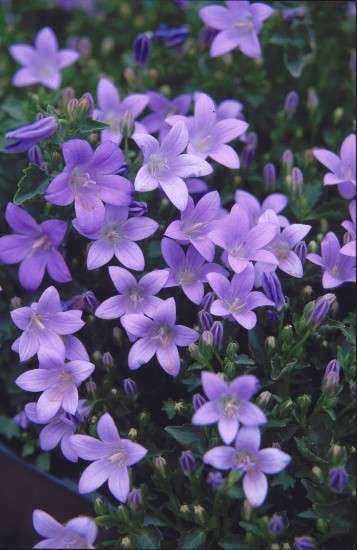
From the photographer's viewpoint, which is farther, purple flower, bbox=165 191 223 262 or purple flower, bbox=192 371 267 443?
purple flower, bbox=165 191 223 262

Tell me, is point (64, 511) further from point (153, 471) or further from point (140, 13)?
point (140, 13)

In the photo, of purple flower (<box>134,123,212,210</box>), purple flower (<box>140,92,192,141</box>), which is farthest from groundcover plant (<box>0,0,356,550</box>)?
purple flower (<box>140,92,192,141</box>)

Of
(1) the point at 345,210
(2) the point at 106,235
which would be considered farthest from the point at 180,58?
(2) the point at 106,235

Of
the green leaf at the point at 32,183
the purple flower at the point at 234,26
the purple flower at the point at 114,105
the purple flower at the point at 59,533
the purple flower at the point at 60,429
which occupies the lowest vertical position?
the purple flower at the point at 59,533

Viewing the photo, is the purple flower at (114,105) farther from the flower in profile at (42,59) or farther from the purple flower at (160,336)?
the purple flower at (160,336)

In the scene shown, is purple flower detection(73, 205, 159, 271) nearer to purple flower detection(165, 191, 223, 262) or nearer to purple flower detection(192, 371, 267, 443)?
purple flower detection(165, 191, 223, 262)

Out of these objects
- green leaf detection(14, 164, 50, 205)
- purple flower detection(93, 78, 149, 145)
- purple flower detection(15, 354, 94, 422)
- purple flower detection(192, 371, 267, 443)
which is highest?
green leaf detection(14, 164, 50, 205)

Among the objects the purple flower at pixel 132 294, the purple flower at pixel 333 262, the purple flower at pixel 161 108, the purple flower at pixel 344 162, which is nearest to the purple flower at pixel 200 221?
the purple flower at pixel 132 294
